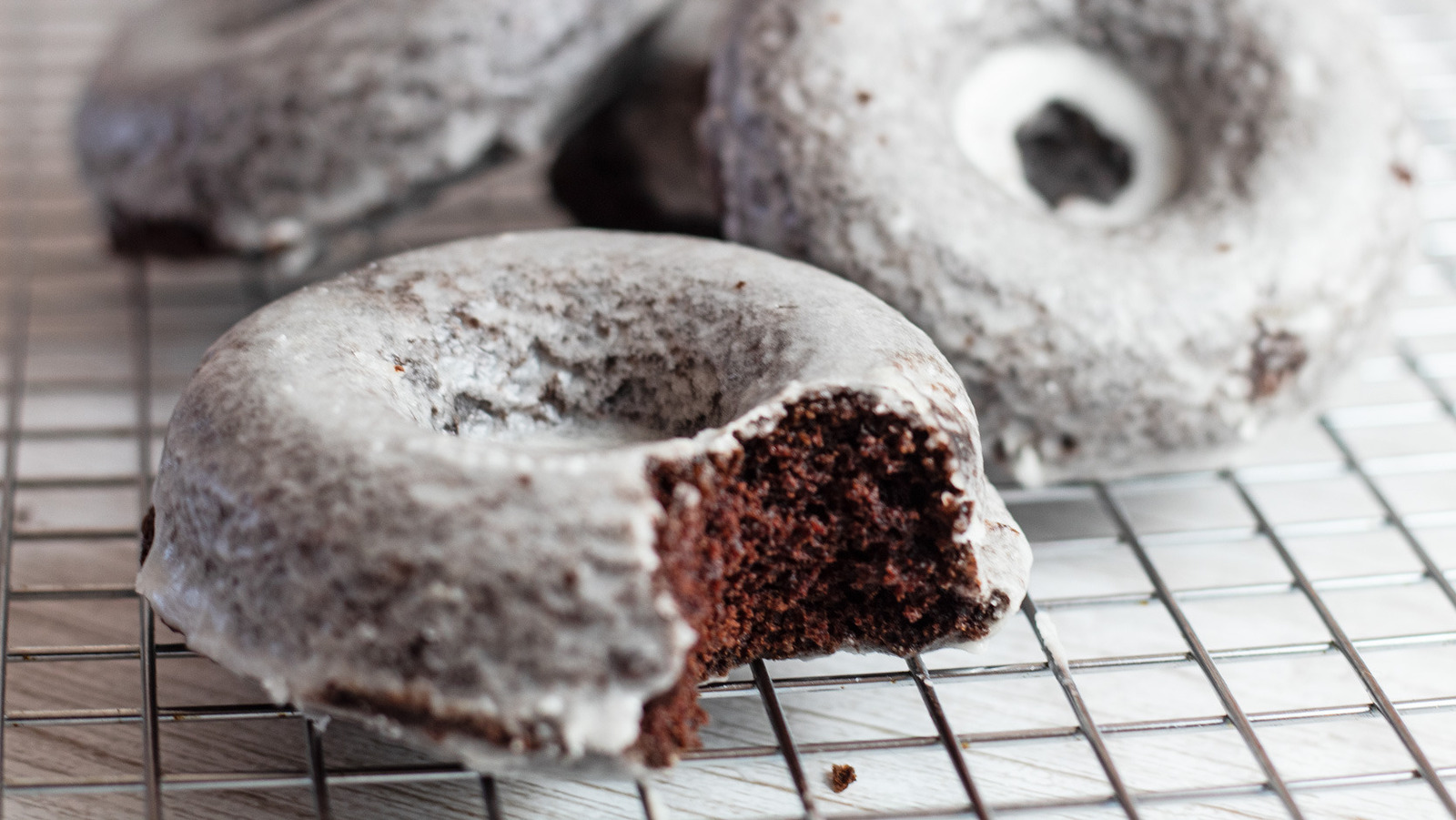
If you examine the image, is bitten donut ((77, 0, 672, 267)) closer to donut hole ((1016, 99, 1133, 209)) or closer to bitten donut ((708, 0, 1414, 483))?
bitten donut ((708, 0, 1414, 483))

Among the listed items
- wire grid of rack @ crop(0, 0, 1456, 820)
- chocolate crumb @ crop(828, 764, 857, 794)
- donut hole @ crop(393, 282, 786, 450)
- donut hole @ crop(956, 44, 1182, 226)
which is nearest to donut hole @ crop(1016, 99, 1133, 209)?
donut hole @ crop(956, 44, 1182, 226)

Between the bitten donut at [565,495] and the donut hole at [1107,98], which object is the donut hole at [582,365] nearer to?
the bitten donut at [565,495]

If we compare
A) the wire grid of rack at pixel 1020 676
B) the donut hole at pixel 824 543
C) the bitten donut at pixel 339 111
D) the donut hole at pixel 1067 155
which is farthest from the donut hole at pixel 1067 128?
the donut hole at pixel 824 543

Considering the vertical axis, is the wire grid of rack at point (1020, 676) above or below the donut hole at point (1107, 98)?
below

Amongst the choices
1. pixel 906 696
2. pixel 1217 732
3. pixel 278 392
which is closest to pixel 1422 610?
pixel 1217 732

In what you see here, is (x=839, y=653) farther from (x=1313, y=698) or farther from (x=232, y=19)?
(x=232, y=19)

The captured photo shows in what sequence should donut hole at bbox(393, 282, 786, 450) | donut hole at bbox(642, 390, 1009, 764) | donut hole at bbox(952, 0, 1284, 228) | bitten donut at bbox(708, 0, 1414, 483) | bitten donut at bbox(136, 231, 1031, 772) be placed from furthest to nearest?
donut hole at bbox(952, 0, 1284, 228) → bitten donut at bbox(708, 0, 1414, 483) → donut hole at bbox(393, 282, 786, 450) → donut hole at bbox(642, 390, 1009, 764) → bitten donut at bbox(136, 231, 1031, 772)

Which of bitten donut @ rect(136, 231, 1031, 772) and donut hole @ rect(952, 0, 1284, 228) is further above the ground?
donut hole @ rect(952, 0, 1284, 228)
